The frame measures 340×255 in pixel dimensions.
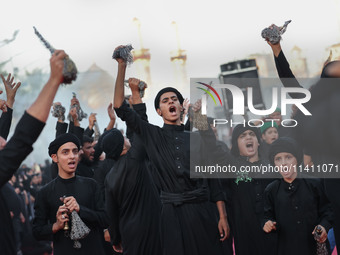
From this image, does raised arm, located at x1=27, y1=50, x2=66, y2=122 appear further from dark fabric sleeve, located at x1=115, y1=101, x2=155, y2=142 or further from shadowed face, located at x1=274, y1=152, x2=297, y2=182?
shadowed face, located at x1=274, y1=152, x2=297, y2=182

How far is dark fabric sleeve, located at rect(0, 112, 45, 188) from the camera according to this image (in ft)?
10.6

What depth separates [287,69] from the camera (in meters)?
5.64

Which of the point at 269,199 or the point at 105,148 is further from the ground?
the point at 105,148

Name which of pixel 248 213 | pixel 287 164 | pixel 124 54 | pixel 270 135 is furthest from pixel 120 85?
pixel 270 135

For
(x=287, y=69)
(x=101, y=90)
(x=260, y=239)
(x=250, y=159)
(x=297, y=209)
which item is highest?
(x=101, y=90)

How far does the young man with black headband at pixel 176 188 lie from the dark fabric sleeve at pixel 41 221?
1.20 m

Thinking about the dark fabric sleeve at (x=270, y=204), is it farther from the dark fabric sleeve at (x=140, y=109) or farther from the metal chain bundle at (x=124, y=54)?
the metal chain bundle at (x=124, y=54)

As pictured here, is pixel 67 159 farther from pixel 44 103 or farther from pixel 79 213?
pixel 44 103

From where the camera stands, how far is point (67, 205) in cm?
572

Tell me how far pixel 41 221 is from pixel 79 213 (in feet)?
1.47

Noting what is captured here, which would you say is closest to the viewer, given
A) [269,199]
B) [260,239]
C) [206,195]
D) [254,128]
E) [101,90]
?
[206,195]

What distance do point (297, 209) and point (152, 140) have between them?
1.62m

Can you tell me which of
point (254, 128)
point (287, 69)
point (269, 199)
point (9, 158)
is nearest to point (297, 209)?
point (269, 199)

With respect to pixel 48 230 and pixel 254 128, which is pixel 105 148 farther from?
pixel 254 128
